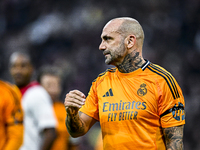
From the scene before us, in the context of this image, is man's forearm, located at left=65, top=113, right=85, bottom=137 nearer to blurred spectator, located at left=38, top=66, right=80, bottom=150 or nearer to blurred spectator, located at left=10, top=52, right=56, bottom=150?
blurred spectator, located at left=10, top=52, right=56, bottom=150

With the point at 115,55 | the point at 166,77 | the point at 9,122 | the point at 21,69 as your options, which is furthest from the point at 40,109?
the point at 166,77

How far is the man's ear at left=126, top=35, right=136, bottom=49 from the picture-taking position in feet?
10.1

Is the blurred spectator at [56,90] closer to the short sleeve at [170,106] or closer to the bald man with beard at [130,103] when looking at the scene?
the bald man with beard at [130,103]

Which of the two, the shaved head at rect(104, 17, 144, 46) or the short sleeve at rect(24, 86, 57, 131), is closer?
the shaved head at rect(104, 17, 144, 46)

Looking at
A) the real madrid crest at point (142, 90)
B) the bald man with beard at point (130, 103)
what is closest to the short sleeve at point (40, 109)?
the bald man with beard at point (130, 103)

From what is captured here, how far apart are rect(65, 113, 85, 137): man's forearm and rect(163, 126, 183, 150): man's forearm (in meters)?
0.76

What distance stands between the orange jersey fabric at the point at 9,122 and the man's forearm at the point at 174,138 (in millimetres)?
2055

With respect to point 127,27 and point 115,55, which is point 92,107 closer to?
point 115,55

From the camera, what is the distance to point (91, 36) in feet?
38.7

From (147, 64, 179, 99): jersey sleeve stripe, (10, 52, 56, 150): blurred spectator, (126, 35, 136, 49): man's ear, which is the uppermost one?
(126, 35, 136, 49): man's ear

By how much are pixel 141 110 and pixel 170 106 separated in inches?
9.7

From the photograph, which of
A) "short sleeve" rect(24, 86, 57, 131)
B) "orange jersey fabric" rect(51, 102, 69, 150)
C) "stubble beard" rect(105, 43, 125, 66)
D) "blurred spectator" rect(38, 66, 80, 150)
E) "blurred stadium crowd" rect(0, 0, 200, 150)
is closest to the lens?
"stubble beard" rect(105, 43, 125, 66)

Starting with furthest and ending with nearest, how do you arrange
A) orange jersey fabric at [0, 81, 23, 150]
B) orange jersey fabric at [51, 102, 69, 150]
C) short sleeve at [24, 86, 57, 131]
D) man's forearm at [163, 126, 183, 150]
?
orange jersey fabric at [51, 102, 69, 150] < short sleeve at [24, 86, 57, 131] < orange jersey fabric at [0, 81, 23, 150] < man's forearm at [163, 126, 183, 150]

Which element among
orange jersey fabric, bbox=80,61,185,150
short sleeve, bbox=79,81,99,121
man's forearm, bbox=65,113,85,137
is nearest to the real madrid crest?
orange jersey fabric, bbox=80,61,185,150
